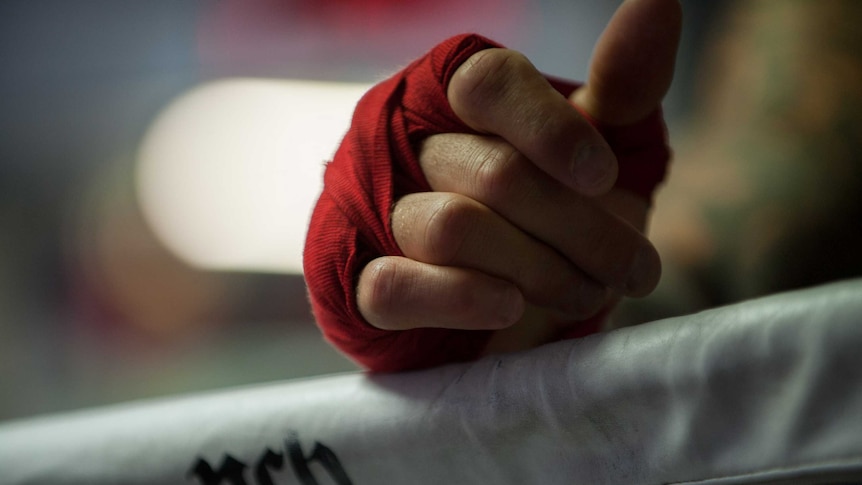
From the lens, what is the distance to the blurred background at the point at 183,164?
50cm

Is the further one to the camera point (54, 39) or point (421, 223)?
point (54, 39)

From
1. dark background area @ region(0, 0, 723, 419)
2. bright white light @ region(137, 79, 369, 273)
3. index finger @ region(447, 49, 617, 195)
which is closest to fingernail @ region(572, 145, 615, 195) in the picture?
index finger @ region(447, 49, 617, 195)

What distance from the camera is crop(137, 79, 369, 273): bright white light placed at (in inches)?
16.6

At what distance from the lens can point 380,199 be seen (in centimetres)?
28

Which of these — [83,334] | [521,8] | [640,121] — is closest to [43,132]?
[83,334]

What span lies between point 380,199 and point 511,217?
6cm

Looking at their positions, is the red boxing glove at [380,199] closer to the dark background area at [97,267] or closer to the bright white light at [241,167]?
the bright white light at [241,167]

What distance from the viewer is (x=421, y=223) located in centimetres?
27

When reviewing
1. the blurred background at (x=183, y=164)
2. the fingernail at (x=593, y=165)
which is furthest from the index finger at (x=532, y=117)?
the blurred background at (x=183, y=164)

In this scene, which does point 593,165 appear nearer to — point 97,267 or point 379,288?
point 379,288

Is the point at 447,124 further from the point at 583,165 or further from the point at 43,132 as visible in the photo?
the point at 43,132

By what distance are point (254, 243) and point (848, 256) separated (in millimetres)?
597

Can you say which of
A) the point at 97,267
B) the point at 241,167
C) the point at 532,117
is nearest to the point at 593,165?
the point at 532,117

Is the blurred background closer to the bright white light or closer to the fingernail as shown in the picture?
the bright white light
